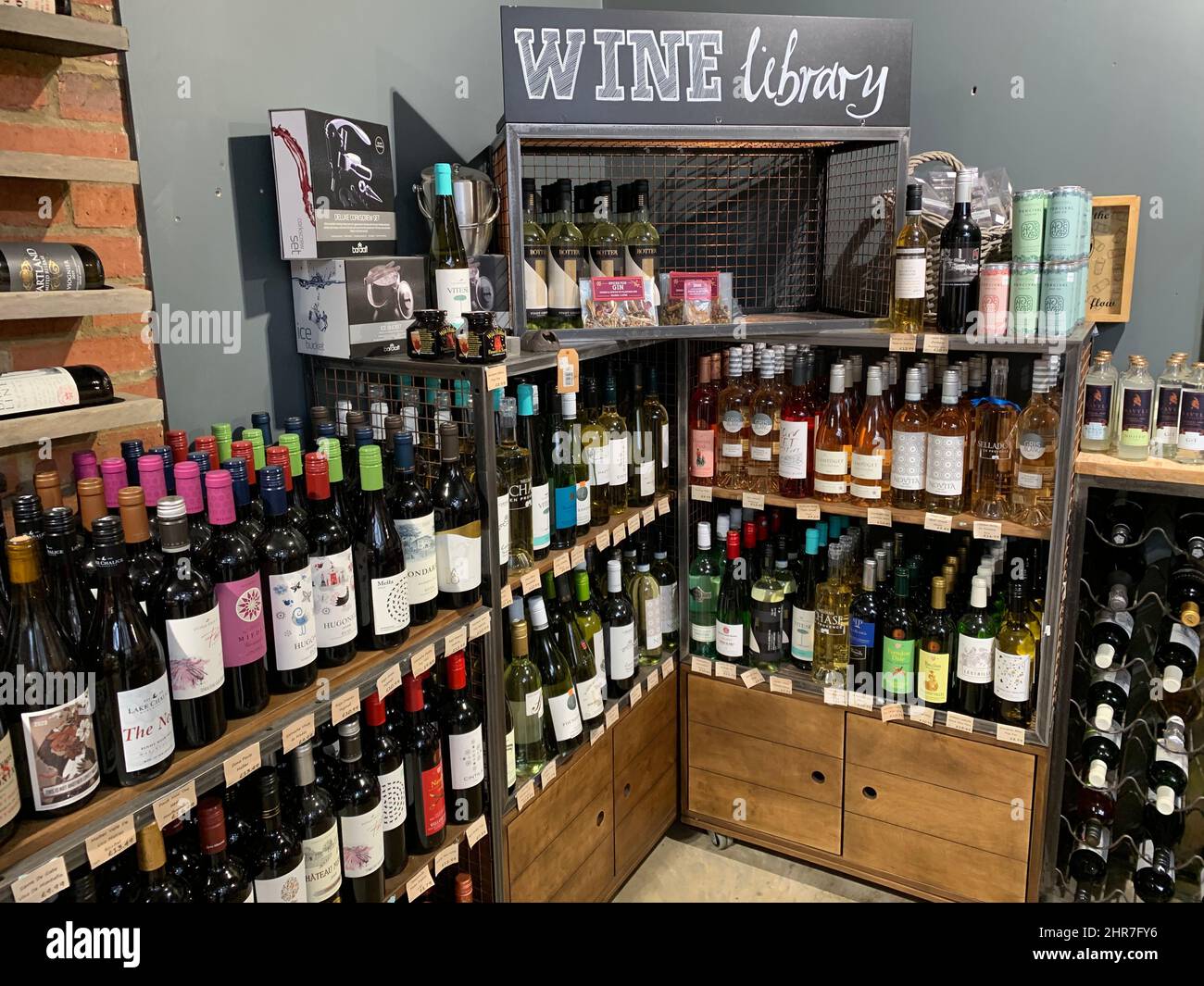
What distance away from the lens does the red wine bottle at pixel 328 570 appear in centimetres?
165

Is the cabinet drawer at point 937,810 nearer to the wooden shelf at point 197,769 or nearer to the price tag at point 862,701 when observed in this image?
the price tag at point 862,701

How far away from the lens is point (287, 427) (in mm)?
2002

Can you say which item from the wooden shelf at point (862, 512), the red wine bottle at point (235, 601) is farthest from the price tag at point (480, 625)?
the wooden shelf at point (862, 512)

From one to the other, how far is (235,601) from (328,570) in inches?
8.4

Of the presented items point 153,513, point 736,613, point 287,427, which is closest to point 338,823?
point 153,513

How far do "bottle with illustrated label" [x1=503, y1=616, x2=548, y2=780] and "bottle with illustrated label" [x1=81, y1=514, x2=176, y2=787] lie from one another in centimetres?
98

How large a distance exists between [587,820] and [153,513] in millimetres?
1514

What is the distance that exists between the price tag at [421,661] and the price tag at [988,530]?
1.45 m

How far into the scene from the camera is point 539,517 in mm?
2285

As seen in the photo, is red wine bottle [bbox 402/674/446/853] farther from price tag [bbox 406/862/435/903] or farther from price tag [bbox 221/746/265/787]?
price tag [bbox 221/746/265/787]

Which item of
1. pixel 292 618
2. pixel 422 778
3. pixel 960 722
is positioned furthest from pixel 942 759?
pixel 292 618

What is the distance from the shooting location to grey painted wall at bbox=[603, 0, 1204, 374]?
260cm

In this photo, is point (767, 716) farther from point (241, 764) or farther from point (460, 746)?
point (241, 764)
